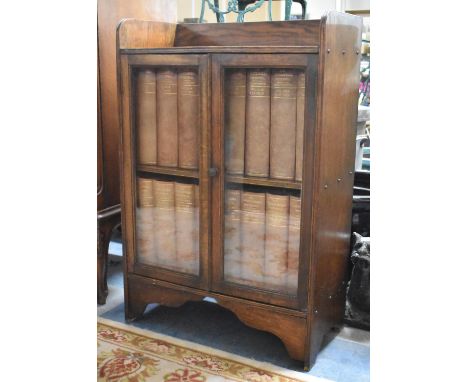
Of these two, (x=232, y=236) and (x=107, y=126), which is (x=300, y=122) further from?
(x=107, y=126)

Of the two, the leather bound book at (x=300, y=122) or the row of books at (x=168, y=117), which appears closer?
the leather bound book at (x=300, y=122)

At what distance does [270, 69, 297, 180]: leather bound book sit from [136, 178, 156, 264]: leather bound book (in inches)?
19.2

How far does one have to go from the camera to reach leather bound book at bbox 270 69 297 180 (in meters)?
1.62

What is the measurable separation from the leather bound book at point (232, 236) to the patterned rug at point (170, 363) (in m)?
0.27

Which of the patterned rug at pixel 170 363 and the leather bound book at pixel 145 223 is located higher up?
the leather bound book at pixel 145 223

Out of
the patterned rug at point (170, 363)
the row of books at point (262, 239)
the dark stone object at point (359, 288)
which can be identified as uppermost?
the row of books at point (262, 239)

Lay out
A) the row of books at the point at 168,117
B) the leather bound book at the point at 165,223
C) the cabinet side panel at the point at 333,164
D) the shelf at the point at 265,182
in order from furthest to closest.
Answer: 1. the leather bound book at the point at 165,223
2. the row of books at the point at 168,117
3. the shelf at the point at 265,182
4. the cabinet side panel at the point at 333,164

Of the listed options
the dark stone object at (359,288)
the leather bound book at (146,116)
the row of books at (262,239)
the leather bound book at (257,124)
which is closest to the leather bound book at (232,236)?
the row of books at (262,239)

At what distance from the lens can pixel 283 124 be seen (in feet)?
5.44

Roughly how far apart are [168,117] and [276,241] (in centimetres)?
55

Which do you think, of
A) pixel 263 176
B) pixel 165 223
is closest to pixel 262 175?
pixel 263 176

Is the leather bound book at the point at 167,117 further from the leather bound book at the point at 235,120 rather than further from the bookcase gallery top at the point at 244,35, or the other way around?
the leather bound book at the point at 235,120

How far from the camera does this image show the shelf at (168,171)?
5.98 feet
